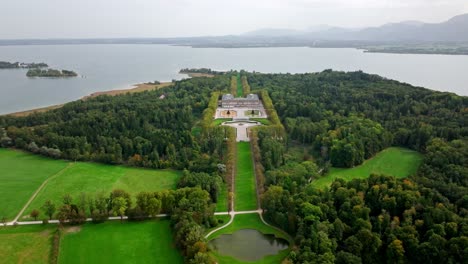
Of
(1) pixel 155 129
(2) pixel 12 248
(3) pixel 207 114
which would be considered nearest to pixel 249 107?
(3) pixel 207 114

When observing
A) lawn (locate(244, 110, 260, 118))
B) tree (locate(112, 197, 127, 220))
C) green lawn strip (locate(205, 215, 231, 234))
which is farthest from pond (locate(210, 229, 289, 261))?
lawn (locate(244, 110, 260, 118))

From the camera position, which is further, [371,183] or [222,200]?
[222,200]

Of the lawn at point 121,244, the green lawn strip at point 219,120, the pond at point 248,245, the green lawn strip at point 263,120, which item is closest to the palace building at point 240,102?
the green lawn strip at point 219,120

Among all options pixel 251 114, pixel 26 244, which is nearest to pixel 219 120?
pixel 251 114

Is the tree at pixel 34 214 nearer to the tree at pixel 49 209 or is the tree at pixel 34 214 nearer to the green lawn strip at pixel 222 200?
the tree at pixel 49 209

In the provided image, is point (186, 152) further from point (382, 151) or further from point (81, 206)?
point (382, 151)

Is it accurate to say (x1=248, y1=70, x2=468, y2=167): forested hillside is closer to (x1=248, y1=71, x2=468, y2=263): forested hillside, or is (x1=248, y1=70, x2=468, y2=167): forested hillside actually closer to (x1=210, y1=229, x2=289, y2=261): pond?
(x1=248, y1=71, x2=468, y2=263): forested hillside

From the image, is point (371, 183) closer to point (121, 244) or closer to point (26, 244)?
point (121, 244)
